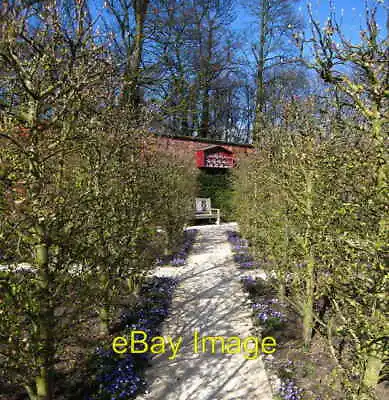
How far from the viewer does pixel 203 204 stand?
17922 mm

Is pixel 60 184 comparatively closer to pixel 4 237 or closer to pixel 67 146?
pixel 67 146

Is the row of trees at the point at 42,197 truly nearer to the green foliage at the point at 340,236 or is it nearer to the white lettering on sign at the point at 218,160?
the green foliage at the point at 340,236

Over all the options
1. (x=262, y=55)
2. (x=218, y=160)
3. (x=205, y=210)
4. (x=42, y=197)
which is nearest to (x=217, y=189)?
(x=218, y=160)

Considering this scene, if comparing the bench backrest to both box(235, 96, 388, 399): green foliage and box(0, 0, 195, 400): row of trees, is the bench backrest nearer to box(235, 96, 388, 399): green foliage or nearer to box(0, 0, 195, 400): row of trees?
box(235, 96, 388, 399): green foliage

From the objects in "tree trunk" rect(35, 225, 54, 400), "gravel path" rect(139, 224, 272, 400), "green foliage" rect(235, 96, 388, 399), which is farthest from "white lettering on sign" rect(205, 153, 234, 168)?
"tree trunk" rect(35, 225, 54, 400)

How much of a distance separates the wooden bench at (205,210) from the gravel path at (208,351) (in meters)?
8.51

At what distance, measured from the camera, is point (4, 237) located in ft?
7.98

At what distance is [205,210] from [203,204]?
364 mm

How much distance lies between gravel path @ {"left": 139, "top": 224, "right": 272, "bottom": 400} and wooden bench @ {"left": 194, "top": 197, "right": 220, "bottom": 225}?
851 centimetres

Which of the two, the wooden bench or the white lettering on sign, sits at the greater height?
the white lettering on sign

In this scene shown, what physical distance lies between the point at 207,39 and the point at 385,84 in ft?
63.9

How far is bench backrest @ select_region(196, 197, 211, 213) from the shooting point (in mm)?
17609

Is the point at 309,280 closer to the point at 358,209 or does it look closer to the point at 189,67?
the point at 358,209

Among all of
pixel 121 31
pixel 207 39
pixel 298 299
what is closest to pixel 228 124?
pixel 207 39
